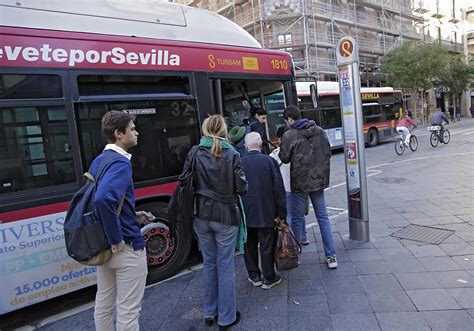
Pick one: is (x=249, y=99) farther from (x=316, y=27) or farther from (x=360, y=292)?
(x=316, y=27)

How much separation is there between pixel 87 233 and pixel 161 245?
1973mm

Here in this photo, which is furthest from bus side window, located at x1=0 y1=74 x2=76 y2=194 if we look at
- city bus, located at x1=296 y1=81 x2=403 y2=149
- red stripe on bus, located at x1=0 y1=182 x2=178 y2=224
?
city bus, located at x1=296 y1=81 x2=403 y2=149

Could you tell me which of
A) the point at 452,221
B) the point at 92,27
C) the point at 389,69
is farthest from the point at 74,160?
the point at 389,69

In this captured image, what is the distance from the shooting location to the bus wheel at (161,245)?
4.01m

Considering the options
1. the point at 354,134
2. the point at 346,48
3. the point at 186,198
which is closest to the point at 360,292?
the point at 186,198

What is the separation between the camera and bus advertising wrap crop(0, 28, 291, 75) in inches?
126

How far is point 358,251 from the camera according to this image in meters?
4.46

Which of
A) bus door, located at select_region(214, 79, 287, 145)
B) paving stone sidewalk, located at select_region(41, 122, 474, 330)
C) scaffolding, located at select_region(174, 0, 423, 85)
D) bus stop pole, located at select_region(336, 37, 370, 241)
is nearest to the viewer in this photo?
paving stone sidewalk, located at select_region(41, 122, 474, 330)

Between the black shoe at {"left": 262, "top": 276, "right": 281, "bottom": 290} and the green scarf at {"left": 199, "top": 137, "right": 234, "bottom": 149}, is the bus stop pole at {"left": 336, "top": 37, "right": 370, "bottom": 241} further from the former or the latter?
the green scarf at {"left": 199, "top": 137, "right": 234, "bottom": 149}

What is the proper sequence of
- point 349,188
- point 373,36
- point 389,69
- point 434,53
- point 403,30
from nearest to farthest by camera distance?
1. point 349,188
2. point 434,53
3. point 389,69
4. point 373,36
5. point 403,30

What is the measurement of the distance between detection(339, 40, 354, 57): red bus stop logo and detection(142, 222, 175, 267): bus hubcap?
3.17 m

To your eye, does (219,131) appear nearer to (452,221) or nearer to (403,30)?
(452,221)

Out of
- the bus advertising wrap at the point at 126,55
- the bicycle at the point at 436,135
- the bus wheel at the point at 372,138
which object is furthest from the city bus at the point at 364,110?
the bus advertising wrap at the point at 126,55

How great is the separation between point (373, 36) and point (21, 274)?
38.2 m
